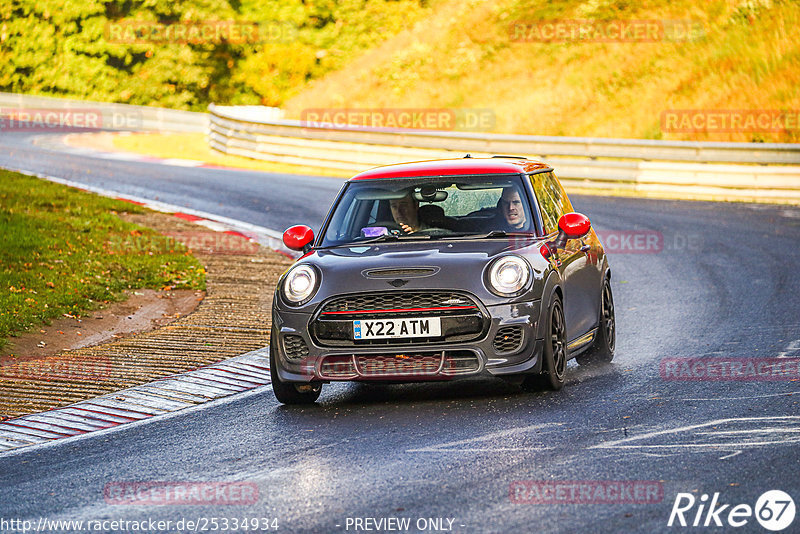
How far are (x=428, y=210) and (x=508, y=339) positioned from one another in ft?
4.92

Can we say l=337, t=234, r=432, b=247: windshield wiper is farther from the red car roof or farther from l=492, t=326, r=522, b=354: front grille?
l=492, t=326, r=522, b=354: front grille

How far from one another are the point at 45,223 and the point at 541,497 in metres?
11.9

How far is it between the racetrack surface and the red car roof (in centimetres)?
154

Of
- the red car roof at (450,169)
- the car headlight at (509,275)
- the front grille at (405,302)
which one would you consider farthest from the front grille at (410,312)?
the red car roof at (450,169)

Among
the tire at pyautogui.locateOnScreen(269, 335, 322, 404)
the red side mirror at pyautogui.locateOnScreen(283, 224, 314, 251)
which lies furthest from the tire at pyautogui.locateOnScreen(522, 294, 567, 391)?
the red side mirror at pyautogui.locateOnScreen(283, 224, 314, 251)

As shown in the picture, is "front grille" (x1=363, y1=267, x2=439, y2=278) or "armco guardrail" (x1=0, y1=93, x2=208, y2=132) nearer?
"front grille" (x1=363, y1=267, x2=439, y2=278)

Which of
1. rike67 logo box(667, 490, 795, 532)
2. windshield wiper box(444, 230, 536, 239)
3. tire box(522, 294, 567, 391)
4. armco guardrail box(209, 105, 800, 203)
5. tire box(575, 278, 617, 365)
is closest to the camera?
rike67 logo box(667, 490, 795, 532)

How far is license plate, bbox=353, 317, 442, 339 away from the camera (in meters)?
7.96

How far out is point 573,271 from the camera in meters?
9.06

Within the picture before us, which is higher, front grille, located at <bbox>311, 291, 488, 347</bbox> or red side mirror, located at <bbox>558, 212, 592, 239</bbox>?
red side mirror, located at <bbox>558, 212, 592, 239</bbox>

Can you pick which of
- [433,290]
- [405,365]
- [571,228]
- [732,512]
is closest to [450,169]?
[571,228]

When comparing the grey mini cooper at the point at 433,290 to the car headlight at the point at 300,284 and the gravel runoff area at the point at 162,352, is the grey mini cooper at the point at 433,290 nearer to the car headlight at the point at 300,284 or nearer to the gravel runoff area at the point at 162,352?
the car headlight at the point at 300,284

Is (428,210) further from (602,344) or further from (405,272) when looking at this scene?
(602,344)

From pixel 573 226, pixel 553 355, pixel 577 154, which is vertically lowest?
pixel 577 154
